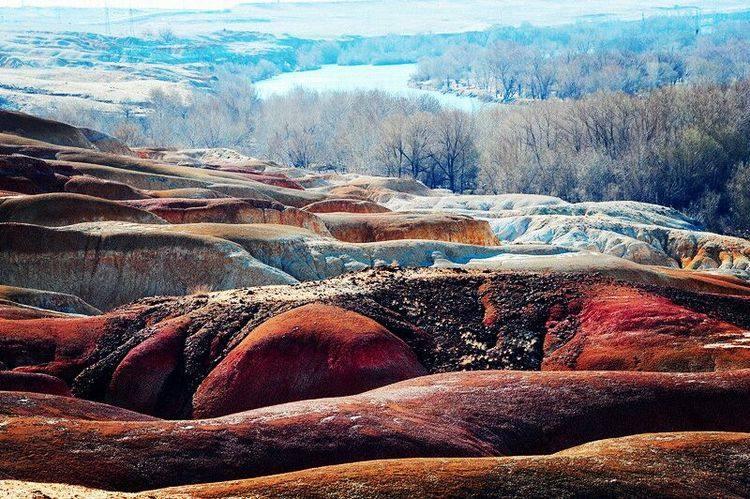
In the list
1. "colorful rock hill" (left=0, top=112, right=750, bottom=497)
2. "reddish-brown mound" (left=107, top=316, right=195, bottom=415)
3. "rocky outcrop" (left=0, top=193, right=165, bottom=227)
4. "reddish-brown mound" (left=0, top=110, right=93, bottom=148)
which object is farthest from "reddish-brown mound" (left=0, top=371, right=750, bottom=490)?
"reddish-brown mound" (left=0, top=110, right=93, bottom=148)

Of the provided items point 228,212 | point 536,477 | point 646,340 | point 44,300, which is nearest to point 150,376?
point 44,300

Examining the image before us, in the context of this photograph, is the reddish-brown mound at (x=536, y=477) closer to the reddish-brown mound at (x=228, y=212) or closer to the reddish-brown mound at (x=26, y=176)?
the reddish-brown mound at (x=228, y=212)

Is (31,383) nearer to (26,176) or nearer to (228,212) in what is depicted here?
(228,212)

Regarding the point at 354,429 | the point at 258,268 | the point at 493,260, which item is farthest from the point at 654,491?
the point at 493,260

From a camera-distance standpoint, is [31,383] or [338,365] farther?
[338,365]

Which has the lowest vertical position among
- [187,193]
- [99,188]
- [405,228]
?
[405,228]

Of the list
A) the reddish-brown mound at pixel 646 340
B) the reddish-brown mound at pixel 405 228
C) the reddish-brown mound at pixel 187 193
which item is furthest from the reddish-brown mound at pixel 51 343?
the reddish-brown mound at pixel 187 193

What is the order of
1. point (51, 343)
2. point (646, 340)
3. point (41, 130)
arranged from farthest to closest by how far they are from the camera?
point (41, 130) → point (51, 343) → point (646, 340)

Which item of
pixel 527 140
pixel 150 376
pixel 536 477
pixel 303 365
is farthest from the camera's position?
pixel 527 140

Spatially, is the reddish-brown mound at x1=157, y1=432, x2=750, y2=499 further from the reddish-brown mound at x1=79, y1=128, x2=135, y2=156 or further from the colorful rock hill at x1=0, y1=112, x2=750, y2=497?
the reddish-brown mound at x1=79, y1=128, x2=135, y2=156
